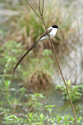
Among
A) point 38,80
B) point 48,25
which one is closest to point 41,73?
point 38,80

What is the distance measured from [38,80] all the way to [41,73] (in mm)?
140

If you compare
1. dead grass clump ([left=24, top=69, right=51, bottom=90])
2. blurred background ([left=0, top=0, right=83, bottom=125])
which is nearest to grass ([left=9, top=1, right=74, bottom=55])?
blurred background ([left=0, top=0, right=83, bottom=125])

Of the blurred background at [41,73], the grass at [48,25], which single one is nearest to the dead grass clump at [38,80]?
the blurred background at [41,73]

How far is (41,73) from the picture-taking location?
538 centimetres

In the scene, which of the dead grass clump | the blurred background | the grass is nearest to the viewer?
the blurred background

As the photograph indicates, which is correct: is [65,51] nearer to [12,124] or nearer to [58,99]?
[58,99]

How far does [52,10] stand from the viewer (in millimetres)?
8086

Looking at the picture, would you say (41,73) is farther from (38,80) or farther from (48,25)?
(48,25)

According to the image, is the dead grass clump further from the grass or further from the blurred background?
the grass

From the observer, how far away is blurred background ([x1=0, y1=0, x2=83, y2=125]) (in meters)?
3.97

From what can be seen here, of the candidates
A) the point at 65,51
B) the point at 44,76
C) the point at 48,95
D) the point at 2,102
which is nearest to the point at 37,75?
the point at 44,76

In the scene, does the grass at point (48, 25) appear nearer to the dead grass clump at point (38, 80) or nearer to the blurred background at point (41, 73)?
the blurred background at point (41, 73)

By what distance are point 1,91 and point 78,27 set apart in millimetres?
3956

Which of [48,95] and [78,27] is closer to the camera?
[48,95]
